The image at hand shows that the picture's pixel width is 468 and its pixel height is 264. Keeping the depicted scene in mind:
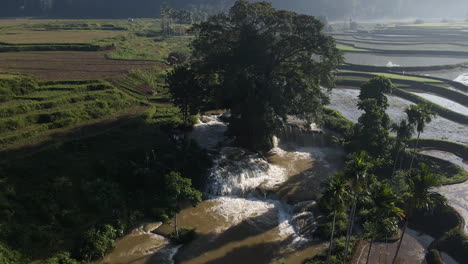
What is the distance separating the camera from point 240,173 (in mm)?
35438

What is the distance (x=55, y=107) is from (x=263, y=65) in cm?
2450

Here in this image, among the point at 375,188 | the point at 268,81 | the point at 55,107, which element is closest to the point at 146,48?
the point at 55,107

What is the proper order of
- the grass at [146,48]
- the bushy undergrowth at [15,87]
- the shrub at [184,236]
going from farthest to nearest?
the grass at [146,48]
the bushy undergrowth at [15,87]
the shrub at [184,236]

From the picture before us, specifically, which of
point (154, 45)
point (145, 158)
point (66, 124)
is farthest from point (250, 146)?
point (154, 45)

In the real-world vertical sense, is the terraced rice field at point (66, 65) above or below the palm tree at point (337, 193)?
above

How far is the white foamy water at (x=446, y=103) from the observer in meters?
57.7

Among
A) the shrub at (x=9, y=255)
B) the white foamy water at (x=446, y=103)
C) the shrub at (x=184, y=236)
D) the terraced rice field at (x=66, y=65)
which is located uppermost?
the terraced rice field at (x=66, y=65)

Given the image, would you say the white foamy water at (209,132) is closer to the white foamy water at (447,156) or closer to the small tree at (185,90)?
the small tree at (185,90)

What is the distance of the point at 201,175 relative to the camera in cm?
3438

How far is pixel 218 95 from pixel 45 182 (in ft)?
63.6

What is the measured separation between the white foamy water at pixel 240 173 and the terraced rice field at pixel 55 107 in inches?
637

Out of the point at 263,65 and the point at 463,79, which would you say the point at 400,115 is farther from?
the point at 463,79

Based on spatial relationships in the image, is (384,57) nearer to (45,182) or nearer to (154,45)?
(154,45)

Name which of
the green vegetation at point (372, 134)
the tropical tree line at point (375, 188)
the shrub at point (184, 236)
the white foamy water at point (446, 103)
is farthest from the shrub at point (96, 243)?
the white foamy water at point (446, 103)
